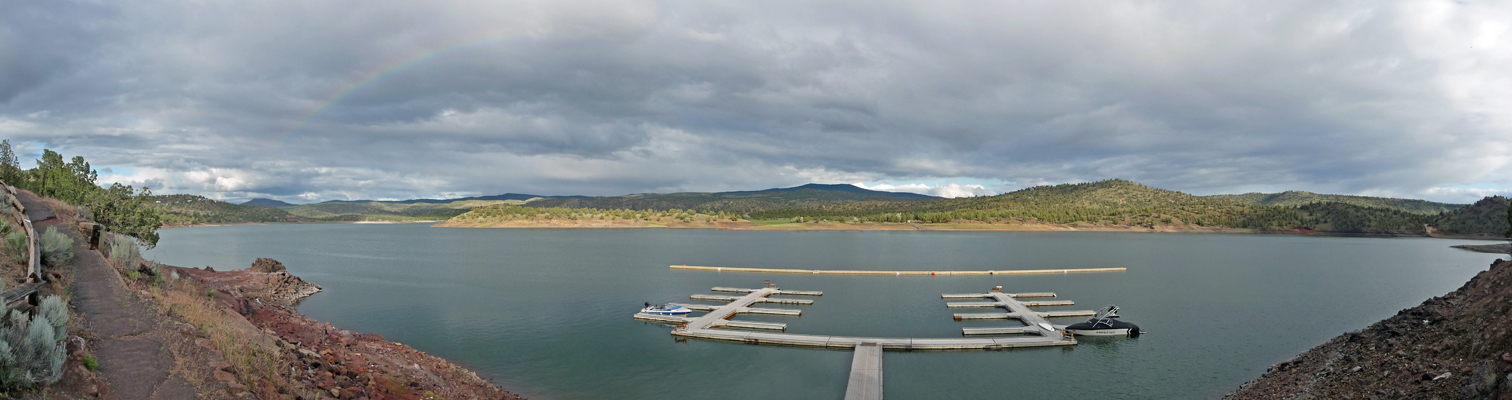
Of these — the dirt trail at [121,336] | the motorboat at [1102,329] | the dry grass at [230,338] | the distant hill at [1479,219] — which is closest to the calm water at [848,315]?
the motorboat at [1102,329]

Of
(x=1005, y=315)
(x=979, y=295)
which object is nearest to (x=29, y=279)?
(x=1005, y=315)

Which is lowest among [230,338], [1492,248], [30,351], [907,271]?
[907,271]

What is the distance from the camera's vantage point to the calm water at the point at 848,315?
90.1ft

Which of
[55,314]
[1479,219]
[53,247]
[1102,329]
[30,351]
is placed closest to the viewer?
[30,351]

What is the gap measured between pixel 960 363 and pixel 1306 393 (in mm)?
13192

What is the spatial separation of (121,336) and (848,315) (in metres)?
36.1

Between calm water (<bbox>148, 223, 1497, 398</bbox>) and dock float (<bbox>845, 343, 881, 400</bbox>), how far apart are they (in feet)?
2.51

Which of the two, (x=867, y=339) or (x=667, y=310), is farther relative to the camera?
(x=667, y=310)

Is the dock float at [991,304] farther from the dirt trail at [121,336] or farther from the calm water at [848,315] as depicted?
the dirt trail at [121,336]

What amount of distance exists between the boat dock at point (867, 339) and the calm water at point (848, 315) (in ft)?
2.77

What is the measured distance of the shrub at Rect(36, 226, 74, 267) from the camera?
14062mm

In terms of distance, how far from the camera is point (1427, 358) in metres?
17.1

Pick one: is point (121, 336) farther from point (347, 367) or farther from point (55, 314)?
point (347, 367)

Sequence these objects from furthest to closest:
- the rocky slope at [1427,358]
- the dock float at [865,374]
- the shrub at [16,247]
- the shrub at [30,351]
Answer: the dock float at [865,374]
the rocky slope at [1427,358]
the shrub at [16,247]
the shrub at [30,351]
